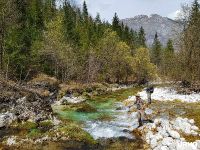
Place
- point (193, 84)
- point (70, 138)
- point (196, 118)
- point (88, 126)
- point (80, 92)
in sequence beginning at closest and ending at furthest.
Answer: point (70, 138) < point (196, 118) < point (88, 126) < point (193, 84) < point (80, 92)

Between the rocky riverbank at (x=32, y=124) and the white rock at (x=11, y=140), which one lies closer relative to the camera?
the white rock at (x=11, y=140)

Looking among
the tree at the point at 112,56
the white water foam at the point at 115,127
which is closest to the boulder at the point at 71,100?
the white water foam at the point at 115,127

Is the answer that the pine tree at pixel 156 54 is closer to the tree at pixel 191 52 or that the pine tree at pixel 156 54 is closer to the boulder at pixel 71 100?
the tree at pixel 191 52

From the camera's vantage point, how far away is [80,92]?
190ft

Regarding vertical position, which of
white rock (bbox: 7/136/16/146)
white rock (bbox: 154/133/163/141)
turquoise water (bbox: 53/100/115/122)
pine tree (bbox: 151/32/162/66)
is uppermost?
pine tree (bbox: 151/32/162/66)

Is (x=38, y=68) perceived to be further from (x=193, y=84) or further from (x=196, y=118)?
(x=196, y=118)

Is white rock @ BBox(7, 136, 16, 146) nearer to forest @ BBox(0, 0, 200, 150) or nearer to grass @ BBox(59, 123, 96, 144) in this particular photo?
forest @ BBox(0, 0, 200, 150)

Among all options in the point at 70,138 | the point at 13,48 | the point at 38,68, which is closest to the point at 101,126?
the point at 70,138

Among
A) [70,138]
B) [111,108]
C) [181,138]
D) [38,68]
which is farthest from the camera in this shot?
[38,68]

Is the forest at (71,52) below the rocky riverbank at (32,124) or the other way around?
the other way around

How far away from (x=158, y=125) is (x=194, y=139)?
13.5ft

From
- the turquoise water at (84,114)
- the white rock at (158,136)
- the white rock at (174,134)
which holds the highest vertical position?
the white rock at (174,134)

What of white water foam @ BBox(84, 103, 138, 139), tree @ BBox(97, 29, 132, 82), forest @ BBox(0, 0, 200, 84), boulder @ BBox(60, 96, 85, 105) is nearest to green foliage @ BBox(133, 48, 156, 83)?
forest @ BBox(0, 0, 200, 84)

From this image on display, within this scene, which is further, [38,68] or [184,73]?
[38,68]
